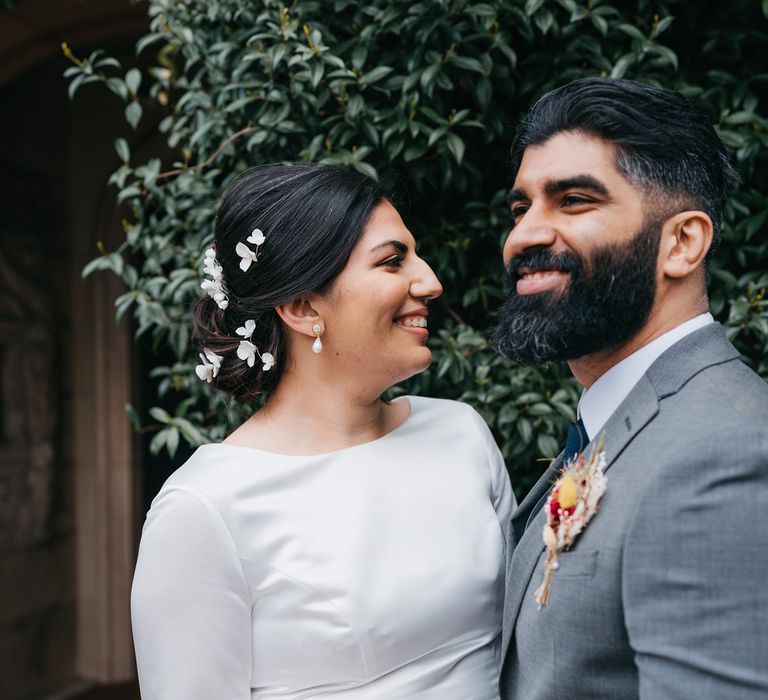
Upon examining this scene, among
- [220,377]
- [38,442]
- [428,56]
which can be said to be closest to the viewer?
[220,377]

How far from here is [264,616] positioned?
6.06 feet

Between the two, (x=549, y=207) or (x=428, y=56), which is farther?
(x=428, y=56)

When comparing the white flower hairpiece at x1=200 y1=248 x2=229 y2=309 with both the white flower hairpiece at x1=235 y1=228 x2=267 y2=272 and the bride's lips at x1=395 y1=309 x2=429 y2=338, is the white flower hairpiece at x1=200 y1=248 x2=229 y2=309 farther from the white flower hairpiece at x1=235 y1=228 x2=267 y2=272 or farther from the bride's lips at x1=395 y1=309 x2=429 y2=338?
the bride's lips at x1=395 y1=309 x2=429 y2=338

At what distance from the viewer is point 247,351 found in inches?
82.5

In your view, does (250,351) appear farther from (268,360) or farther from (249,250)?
(249,250)

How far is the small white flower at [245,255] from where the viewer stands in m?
1.97

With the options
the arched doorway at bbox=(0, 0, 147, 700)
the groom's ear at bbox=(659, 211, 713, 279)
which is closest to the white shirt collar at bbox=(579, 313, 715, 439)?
the groom's ear at bbox=(659, 211, 713, 279)

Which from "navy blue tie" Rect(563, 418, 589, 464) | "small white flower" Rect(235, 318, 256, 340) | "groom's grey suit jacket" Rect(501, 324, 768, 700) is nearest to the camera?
"groom's grey suit jacket" Rect(501, 324, 768, 700)

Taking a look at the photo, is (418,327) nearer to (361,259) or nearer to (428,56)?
(361,259)

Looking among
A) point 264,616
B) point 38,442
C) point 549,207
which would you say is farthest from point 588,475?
point 38,442

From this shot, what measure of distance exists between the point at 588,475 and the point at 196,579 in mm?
906

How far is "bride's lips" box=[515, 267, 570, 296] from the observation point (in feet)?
5.23

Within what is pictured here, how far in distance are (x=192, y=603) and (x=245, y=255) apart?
2.75 ft

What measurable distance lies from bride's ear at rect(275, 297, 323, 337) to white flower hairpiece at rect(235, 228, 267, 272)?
0.14 m
